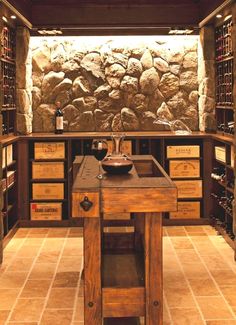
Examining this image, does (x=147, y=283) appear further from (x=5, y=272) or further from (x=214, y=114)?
(x=214, y=114)

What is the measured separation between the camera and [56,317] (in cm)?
343

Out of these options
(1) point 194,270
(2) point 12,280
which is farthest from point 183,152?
(2) point 12,280

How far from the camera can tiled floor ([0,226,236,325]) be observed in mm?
3467

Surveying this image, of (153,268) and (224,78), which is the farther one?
(224,78)

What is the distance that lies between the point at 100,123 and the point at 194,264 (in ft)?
8.27

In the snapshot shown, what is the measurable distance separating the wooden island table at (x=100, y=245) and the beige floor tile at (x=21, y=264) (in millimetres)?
1295

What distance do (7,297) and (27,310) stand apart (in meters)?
0.31

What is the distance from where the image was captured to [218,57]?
233 inches

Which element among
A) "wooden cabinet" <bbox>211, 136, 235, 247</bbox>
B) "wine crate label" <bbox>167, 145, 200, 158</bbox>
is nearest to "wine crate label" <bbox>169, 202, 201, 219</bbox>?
"wooden cabinet" <bbox>211, 136, 235, 247</bbox>

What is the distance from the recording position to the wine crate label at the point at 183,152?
5930mm

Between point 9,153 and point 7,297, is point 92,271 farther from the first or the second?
point 9,153

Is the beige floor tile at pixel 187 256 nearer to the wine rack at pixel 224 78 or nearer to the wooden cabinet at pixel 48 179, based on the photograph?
the wine rack at pixel 224 78

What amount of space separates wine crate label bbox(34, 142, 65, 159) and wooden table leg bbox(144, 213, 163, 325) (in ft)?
10.1

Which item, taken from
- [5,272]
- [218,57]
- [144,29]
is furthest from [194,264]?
[144,29]
